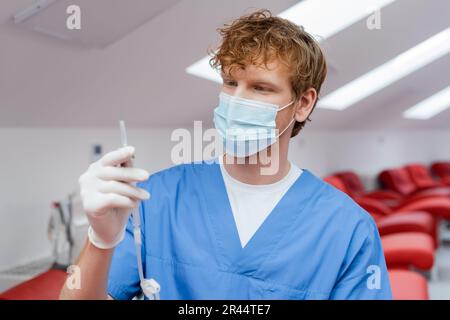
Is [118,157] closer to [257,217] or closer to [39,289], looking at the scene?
[257,217]

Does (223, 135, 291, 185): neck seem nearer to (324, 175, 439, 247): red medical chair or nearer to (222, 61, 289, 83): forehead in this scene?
(222, 61, 289, 83): forehead

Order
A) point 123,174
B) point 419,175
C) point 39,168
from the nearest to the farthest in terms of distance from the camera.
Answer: point 123,174, point 39,168, point 419,175

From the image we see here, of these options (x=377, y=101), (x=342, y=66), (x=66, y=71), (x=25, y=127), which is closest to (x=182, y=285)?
(x=66, y=71)

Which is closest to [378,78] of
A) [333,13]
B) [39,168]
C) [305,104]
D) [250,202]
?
[333,13]

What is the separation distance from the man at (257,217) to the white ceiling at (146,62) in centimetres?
74

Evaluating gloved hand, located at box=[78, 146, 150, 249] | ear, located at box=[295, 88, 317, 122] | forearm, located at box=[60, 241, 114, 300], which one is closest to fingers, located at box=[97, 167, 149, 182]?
gloved hand, located at box=[78, 146, 150, 249]

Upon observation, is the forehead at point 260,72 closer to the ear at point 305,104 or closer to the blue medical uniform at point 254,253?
the ear at point 305,104

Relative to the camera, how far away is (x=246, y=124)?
3.38 ft

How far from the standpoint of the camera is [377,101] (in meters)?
4.75

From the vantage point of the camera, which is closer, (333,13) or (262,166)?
(262,166)


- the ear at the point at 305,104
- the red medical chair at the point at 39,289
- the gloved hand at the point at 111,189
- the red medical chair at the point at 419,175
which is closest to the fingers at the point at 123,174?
the gloved hand at the point at 111,189

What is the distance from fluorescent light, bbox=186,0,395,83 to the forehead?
1.30m

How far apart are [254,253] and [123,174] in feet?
1.33
